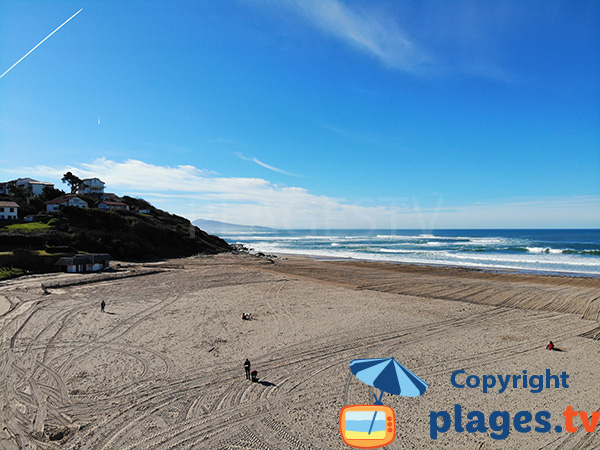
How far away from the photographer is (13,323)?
1493cm

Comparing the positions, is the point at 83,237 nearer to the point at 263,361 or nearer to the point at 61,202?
the point at 61,202

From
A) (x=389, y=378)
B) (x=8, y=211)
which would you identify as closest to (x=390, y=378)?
(x=389, y=378)

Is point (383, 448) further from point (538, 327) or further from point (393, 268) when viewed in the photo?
point (393, 268)

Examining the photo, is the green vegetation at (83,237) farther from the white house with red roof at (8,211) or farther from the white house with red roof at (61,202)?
the white house with red roof at (61,202)

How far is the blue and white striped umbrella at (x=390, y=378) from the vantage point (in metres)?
7.68

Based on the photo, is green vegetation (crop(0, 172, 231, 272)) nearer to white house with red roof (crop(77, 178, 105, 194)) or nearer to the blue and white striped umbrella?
white house with red roof (crop(77, 178, 105, 194))

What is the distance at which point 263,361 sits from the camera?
1145 centimetres

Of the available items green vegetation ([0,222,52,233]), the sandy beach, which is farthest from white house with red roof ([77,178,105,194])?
the sandy beach

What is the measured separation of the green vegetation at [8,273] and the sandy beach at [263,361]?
2746 millimetres

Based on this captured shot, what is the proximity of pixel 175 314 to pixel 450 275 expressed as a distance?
26.5 meters

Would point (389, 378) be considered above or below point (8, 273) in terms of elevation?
above

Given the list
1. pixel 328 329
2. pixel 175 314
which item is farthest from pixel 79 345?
pixel 328 329

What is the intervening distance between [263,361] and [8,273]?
25672mm

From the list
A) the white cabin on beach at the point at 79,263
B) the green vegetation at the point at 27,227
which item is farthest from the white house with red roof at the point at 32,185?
the white cabin on beach at the point at 79,263
